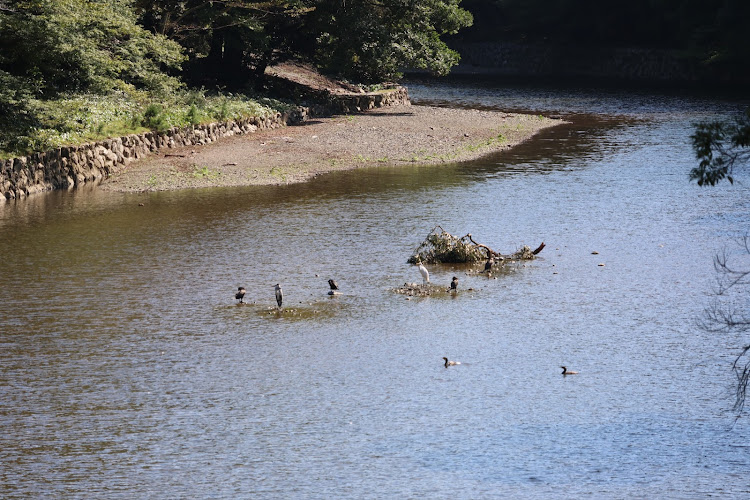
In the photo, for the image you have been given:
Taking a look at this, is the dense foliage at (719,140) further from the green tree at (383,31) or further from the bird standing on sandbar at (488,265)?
the green tree at (383,31)

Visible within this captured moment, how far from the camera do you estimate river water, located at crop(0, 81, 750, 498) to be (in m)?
12.3

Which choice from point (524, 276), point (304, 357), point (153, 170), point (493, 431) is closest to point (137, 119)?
point (153, 170)

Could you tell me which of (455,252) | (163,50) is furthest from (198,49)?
(455,252)

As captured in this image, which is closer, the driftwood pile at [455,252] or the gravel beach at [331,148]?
the driftwood pile at [455,252]

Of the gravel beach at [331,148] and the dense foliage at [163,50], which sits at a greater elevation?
the dense foliage at [163,50]

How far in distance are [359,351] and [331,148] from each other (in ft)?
74.3

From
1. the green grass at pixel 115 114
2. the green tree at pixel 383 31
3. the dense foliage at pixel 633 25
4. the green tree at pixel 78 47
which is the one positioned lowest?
the green grass at pixel 115 114

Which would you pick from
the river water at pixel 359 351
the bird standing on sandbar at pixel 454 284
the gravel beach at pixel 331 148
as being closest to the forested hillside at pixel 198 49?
the gravel beach at pixel 331 148

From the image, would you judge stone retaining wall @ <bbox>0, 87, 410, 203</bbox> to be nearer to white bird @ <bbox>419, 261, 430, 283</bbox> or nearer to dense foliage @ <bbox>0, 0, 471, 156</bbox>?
dense foliage @ <bbox>0, 0, 471, 156</bbox>

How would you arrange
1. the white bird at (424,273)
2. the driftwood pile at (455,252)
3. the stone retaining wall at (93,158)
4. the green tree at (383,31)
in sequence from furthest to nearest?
the green tree at (383,31) < the stone retaining wall at (93,158) < the driftwood pile at (455,252) < the white bird at (424,273)

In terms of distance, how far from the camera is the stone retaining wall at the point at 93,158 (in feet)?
95.9

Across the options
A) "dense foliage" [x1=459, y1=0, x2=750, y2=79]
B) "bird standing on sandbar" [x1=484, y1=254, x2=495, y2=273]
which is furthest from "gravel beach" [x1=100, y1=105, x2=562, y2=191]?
"dense foliage" [x1=459, y1=0, x2=750, y2=79]

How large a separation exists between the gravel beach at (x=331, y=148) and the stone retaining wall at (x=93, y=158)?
0.43 m

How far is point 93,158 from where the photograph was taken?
32.1 metres
